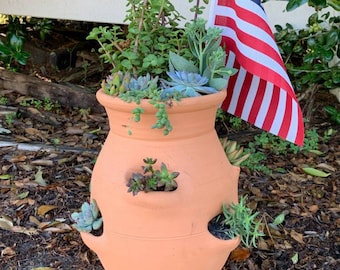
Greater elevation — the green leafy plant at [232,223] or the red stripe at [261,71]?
the red stripe at [261,71]

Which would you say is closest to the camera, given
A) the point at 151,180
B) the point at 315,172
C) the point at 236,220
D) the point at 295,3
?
the point at 151,180

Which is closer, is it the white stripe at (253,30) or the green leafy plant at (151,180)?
the green leafy plant at (151,180)

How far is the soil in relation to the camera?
6.92 feet

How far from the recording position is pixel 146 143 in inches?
60.6

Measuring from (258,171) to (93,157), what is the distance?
30.5 inches

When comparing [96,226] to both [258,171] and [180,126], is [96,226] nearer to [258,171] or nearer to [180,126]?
[180,126]

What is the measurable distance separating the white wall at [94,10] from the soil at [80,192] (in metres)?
0.47

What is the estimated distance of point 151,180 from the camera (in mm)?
1467

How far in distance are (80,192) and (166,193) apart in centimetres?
107

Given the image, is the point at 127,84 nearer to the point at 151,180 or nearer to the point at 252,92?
the point at 151,180

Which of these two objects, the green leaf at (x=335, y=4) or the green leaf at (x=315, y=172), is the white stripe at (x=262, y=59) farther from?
the green leaf at (x=315, y=172)

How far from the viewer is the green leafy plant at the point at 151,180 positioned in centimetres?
146

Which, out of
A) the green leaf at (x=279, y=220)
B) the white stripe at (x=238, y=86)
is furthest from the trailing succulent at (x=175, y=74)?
the green leaf at (x=279, y=220)

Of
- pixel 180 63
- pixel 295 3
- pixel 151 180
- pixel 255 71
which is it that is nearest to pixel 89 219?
pixel 151 180
